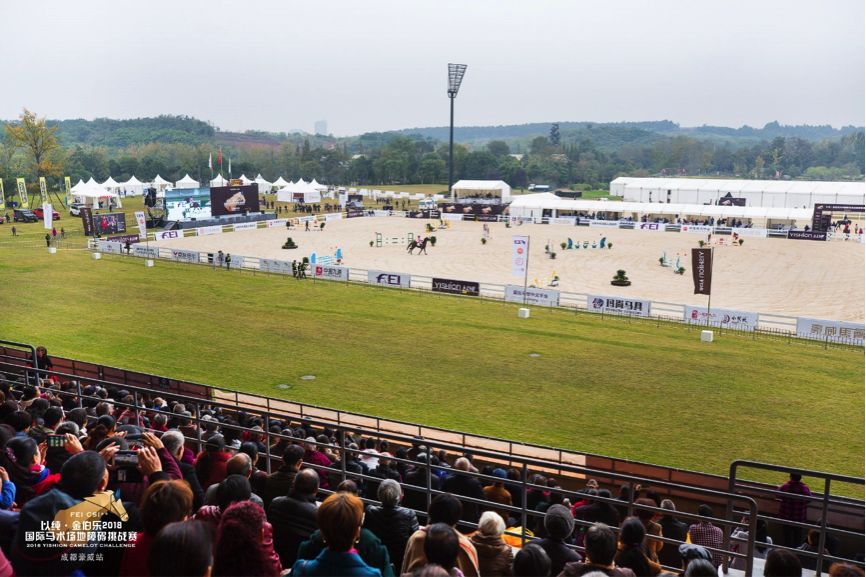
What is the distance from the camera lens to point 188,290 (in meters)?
37.7

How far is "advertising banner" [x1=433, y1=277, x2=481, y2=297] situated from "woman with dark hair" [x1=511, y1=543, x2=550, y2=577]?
33026mm

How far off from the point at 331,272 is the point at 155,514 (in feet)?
126

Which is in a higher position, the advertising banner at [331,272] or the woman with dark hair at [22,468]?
the woman with dark hair at [22,468]

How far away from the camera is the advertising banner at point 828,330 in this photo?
28.4 metres

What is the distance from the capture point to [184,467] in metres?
5.98

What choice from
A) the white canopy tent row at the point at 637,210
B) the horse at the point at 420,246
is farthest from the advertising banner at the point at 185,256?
the white canopy tent row at the point at 637,210

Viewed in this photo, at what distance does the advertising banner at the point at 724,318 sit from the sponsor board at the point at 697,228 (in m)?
42.2

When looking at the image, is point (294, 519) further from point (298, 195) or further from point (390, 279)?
point (298, 195)

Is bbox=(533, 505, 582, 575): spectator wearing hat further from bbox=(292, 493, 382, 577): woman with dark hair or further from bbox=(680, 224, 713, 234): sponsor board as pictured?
bbox=(680, 224, 713, 234): sponsor board

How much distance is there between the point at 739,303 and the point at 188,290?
96.7 ft

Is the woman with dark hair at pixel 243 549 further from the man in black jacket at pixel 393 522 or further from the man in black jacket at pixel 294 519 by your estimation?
the man in black jacket at pixel 393 522

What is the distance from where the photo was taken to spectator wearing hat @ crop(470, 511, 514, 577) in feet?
16.0

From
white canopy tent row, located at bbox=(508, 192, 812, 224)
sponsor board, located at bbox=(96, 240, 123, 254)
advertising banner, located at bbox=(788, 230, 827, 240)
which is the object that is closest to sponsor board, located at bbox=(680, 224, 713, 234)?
white canopy tent row, located at bbox=(508, 192, 812, 224)

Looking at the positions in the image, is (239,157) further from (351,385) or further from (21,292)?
(351,385)
